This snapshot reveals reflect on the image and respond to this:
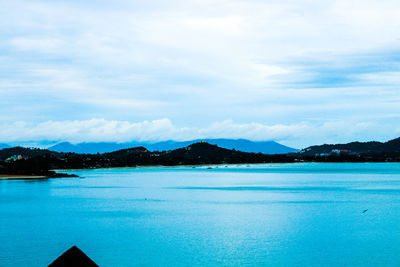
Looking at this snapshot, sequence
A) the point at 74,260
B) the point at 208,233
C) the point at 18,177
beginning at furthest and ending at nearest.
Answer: the point at 18,177
the point at 208,233
the point at 74,260

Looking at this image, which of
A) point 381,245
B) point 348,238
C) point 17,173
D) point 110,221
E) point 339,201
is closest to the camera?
point 381,245

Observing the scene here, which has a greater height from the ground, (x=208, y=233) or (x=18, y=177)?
(x=18, y=177)

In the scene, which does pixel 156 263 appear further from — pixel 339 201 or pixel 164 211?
pixel 339 201

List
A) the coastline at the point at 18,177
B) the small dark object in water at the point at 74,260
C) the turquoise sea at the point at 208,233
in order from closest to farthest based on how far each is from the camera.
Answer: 1. the small dark object in water at the point at 74,260
2. the turquoise sea at the point at 208,233
3. the coastline at the point at 18,177

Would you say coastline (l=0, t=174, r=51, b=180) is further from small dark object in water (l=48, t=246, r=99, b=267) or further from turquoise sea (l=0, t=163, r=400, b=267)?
small dark object in water (l=48, t=246, r=99, b=267)

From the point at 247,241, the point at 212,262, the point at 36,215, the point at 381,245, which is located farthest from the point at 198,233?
the point at 36,215

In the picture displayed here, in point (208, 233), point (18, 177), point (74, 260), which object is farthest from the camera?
point (18, 177)

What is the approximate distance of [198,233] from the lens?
3559cm

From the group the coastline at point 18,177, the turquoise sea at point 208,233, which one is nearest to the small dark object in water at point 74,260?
the turquoise sea at point 208,233

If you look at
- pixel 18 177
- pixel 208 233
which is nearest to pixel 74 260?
pixel 208 233

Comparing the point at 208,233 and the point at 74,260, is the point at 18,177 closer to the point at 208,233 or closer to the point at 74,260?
the point at 208,233

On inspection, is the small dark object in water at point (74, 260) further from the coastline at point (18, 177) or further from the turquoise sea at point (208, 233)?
the coastline at point (18, 177)

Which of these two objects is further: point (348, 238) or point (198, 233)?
point (198, 233)

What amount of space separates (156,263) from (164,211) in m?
24.6
